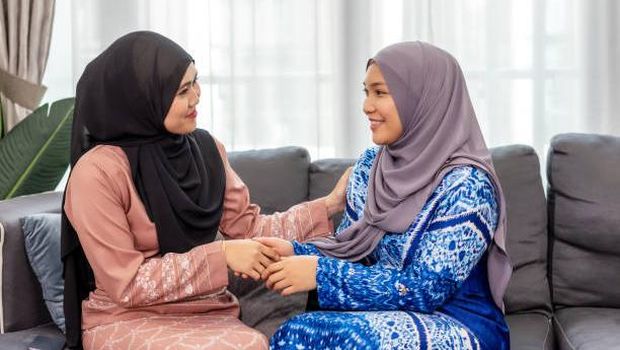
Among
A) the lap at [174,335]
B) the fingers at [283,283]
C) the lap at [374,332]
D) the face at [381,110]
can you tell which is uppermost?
the face at [381,110]

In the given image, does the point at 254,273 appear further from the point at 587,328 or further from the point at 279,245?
the point at 587,328

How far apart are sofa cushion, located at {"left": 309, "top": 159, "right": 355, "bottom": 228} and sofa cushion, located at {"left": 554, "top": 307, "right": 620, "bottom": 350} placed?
80 centimetres

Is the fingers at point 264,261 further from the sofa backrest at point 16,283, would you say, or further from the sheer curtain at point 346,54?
the sheer curtain at point 346,54

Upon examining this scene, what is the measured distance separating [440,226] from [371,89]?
1.30 feet

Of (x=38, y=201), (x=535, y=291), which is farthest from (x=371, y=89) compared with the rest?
(x=38, y=201)

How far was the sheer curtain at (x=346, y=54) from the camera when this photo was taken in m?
3.50

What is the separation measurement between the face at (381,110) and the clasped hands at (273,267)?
360mm

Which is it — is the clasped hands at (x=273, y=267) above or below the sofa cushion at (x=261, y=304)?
above

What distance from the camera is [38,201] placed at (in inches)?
111

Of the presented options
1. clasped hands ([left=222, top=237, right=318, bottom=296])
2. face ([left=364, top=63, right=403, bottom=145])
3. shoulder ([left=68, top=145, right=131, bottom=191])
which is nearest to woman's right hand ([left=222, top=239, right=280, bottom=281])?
clasped hands ([left=222, top=237, right=318, bottom=296])

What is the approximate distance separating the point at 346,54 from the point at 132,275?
175cm

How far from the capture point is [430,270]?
212 cm

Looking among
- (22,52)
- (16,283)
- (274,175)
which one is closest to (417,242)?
(274,175)

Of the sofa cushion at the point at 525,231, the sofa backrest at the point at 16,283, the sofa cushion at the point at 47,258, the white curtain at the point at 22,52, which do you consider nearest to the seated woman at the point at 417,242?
the sofa cushion at the point at 525,231
